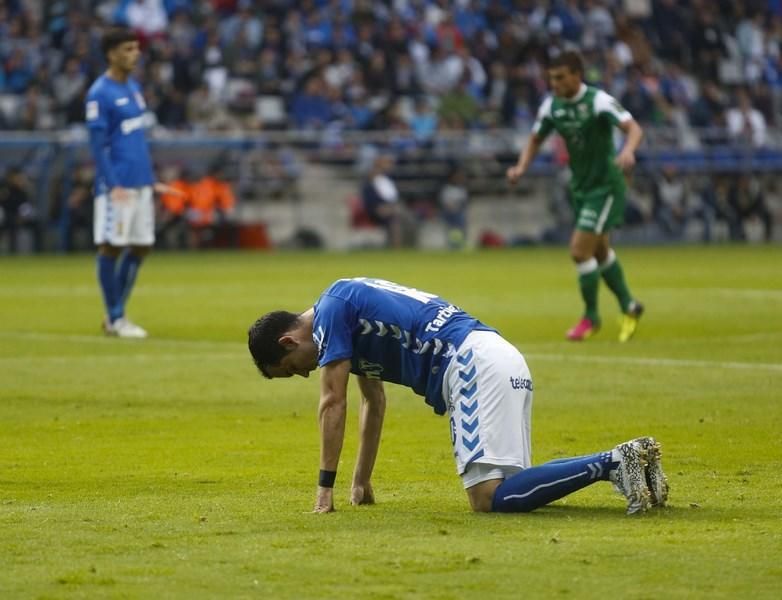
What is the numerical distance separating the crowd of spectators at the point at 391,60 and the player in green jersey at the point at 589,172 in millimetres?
→ 16356

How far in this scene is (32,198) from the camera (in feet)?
98.7

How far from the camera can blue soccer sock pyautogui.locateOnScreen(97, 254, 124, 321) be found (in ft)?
54.0

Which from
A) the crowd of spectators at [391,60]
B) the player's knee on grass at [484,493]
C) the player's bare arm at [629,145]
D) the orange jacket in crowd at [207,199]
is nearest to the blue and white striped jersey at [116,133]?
the player's bare arm at [629,145]

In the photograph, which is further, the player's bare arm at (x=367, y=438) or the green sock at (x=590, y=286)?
the green sock at (x=590, y=286)

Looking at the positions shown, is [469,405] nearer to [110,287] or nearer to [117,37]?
[117,37]

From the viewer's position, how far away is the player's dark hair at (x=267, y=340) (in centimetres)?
736

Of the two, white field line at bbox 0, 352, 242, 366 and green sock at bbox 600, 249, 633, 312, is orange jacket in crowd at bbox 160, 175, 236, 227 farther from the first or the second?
white field line at bbox 0, 352, 242, 366

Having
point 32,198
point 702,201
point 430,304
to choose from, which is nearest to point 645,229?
point 702,201

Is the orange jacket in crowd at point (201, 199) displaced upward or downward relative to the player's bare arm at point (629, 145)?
downward

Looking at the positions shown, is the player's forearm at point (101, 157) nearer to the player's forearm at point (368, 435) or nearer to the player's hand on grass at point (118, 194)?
the player's hand on grass at point (118, 194)

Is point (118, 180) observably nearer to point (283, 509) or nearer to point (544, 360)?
point (544, 360)

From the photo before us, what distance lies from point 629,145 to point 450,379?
311 inches

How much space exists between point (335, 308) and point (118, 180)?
31.7 ft

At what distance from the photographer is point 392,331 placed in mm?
7453
